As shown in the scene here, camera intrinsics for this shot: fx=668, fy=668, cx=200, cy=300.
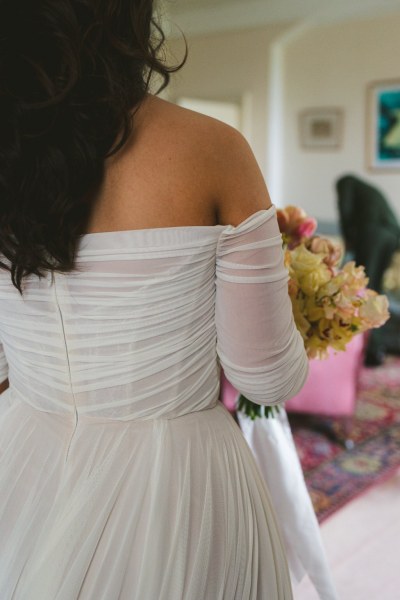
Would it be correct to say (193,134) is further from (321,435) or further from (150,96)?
(321,435)

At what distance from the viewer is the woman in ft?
2.81

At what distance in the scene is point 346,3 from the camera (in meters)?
5.82

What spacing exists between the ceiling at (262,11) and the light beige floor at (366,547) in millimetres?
4363

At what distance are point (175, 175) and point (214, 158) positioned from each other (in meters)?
A: 0.06

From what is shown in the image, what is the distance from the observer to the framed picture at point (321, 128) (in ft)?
20.2

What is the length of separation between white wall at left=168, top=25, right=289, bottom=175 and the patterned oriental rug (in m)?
3.15

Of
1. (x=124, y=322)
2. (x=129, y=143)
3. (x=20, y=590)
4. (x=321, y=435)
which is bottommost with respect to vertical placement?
(x=321, y=435)

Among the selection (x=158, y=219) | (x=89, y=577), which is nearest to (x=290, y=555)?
(x=89, y=577)

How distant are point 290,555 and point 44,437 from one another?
2.53 feet

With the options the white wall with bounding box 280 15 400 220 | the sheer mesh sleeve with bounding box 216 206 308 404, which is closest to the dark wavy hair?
the sheer mesh sleeve with bounding box 216 206 308 404

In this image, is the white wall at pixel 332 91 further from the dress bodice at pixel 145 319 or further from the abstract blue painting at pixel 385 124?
the dress bodice at pixel 145 319

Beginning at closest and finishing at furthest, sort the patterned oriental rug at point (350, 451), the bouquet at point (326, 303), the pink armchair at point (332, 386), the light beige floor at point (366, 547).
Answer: the bouquet at point (326, 303), the light beige floor at point (366, 547), the patterned oriental rug at point (350, 451), the pink armchair at point (332, 386)

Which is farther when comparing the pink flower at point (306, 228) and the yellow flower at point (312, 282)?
the pink flower at point (306, 228)

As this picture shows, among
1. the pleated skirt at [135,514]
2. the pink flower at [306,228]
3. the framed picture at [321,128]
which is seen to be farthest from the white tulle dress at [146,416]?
the framed picture at [321,128]
